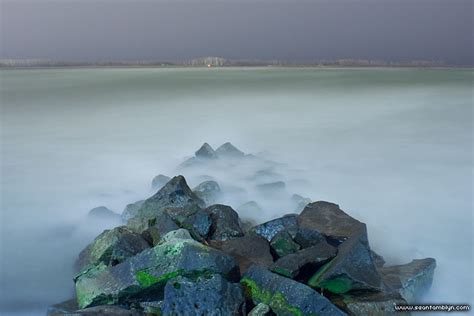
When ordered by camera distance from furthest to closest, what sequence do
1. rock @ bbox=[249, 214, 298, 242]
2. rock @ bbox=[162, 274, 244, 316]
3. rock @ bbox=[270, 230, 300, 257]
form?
rock @ bbox=[249, 214, 298, 242] → rock @ bbox=[270, 230, 300, 257] → rock @ bbox=[162, 274, 244, 316]

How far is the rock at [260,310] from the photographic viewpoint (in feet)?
9.64

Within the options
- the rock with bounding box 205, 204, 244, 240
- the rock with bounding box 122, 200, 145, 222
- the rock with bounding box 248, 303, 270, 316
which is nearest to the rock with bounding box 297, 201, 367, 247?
the rock with bounding box 205, 204, 244, 240

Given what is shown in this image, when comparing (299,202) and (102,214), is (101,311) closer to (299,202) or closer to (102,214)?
(102,214)

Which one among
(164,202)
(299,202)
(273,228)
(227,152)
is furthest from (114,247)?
(227,152)

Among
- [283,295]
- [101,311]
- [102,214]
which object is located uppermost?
[283,295]

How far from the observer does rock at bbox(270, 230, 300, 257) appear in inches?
146

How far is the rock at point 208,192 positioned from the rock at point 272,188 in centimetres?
64

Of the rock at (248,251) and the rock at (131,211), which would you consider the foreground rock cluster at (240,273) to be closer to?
the rock at (248,251)

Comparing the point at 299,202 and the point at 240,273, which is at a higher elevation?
the point at 240,273

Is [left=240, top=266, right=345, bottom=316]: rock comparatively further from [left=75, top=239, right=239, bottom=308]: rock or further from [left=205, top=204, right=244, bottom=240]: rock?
[left=205, top=204, right=244, bottom=240]: rock

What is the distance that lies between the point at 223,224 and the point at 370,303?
150 centimetres

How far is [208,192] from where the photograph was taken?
545 centimetres

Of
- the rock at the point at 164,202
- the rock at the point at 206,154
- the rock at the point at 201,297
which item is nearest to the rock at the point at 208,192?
the rock at the point at 164,202

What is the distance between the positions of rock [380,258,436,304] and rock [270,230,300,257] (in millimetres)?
711
